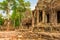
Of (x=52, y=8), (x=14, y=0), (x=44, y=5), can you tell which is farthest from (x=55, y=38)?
(x=14, y=0)

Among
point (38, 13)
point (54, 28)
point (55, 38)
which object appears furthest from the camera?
point (38, 13)

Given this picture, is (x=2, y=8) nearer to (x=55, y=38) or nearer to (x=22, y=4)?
(x=22, y=4)

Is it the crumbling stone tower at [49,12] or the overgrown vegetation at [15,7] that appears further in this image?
the overgrown vegetation at [15,7]

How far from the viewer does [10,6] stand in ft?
170

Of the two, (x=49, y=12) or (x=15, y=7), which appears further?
(x=15, y=7)

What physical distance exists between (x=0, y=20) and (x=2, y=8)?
32.9ft

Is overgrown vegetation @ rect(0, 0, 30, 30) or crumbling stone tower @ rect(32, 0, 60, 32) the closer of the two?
crumbling stone tower @ rect(32, 0, 60, 32)

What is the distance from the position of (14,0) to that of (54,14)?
105ft

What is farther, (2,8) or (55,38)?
(2,8)

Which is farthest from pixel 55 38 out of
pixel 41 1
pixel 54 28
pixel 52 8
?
pixel 41 1

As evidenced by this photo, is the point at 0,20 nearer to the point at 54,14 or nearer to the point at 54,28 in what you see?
the point at 54,14

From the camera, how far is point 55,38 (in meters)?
10.1

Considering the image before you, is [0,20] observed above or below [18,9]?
below

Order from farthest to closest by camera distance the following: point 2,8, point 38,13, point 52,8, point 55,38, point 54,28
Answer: point 2,8
point 38,13
point 52,8
point 54,28
point 55,38
